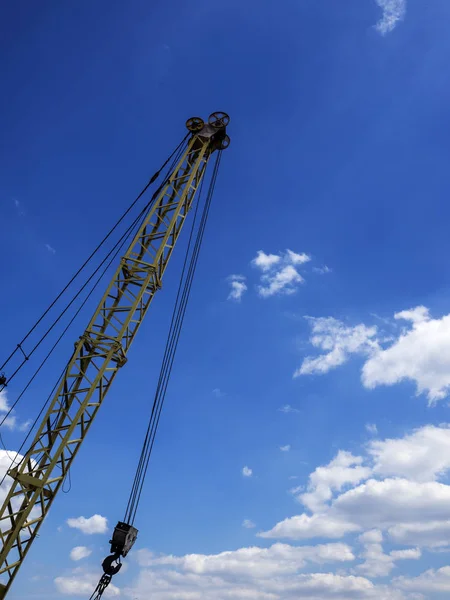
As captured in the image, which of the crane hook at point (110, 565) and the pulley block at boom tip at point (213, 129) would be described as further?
the pulley block at boom tip at point (213, 129)

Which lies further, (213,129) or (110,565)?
(213,129)

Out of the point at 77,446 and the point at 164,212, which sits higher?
the point at 164,212

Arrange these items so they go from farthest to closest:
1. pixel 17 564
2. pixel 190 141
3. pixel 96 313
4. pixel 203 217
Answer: pixel 203 217 < pixel 190 141 < pixel 96 313 < pixel 17 564

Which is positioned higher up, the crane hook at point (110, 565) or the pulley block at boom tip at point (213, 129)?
the pulley block at boom tip at point (213, 129)

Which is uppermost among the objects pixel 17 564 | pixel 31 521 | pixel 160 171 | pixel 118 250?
pixel 160 171

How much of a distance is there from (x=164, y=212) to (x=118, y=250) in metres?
3.42

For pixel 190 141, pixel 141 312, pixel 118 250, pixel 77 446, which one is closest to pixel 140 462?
pixel 77 446

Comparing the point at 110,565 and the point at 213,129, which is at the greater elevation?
the point at 213,129

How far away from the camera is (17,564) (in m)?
18.5

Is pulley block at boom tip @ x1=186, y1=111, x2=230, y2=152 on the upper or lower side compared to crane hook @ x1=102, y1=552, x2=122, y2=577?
upper

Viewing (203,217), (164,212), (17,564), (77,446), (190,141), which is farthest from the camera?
(203,217)

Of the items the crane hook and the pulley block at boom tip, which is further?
the pulley block at boom tip

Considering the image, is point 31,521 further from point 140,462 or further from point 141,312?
point 141,312

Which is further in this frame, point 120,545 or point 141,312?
point 141,312
